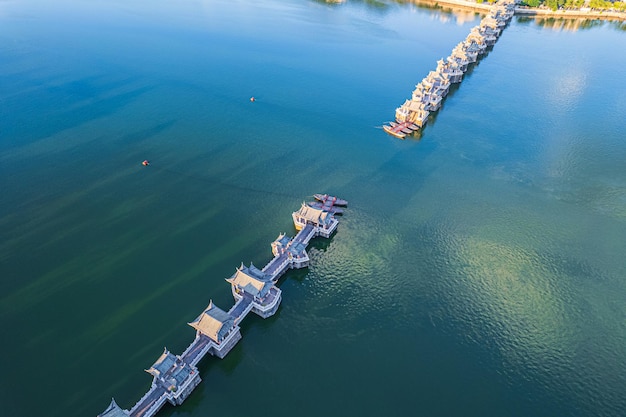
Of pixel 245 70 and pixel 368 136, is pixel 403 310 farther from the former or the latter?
pixel 245 70

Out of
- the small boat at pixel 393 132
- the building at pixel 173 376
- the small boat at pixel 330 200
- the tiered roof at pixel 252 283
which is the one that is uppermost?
the small boat at pixel 393 132

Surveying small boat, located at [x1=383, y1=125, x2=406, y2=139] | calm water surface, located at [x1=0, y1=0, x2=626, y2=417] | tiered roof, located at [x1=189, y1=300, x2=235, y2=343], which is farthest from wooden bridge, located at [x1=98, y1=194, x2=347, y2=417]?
small boat, located at [x1=383, y1=125, x2=406, y2=139]

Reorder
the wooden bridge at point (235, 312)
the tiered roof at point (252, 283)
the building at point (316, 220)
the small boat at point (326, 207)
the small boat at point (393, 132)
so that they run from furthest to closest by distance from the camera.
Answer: the small boat at point (393, 132) < the small boat at point (326, 207) < the building at point (316, 220) < the tiered roof at point (252, 283) < the wooden bridge at point (235, 312)

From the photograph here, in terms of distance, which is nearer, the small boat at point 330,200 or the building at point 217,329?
the building at point 217,329

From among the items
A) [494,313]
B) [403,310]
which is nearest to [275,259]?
[403,310]

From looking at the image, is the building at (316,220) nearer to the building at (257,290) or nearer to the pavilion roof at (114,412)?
the building at (257,290)

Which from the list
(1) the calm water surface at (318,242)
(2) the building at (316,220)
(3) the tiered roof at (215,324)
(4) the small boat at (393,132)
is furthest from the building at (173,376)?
(4) the small boat at (393,132)

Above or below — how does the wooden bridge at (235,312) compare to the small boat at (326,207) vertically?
below
